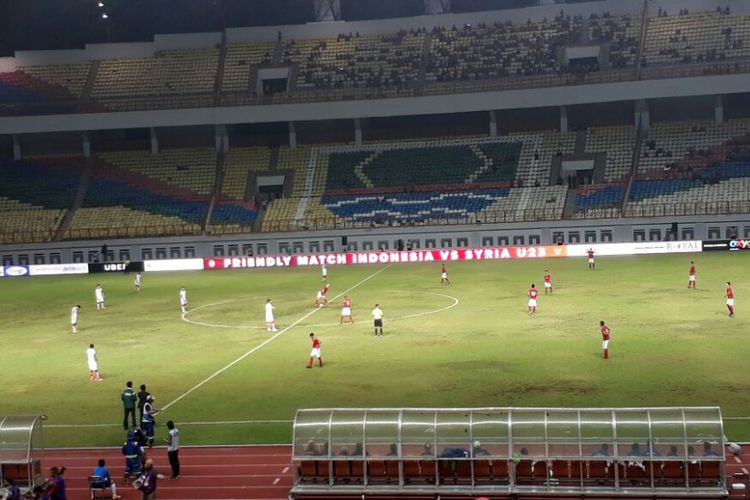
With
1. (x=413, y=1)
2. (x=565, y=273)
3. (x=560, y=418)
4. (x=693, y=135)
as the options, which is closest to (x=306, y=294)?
(x=565, y=273)

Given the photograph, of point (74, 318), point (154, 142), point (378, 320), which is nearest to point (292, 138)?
point (154, 142)

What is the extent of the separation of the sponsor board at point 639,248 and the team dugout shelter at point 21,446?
4815 centimetres

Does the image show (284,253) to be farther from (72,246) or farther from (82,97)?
(82,97)

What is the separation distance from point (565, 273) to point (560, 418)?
36.0 m

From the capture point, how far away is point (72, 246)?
6900 cm

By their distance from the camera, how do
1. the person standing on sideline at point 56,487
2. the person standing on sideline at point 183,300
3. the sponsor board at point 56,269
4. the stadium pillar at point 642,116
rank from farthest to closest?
1. the stadium pillar at point 642,116
2. the sponsor board at point 56,269
3. the person standing on sideline at point 183,300
4. the person standing on sideline at point 56,487

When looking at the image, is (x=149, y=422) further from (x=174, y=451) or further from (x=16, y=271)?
(x=16, y=271)

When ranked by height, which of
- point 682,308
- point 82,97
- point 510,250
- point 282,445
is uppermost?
point 82,97

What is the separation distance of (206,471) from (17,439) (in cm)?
419

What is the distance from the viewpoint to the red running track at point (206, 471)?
58.4 feet

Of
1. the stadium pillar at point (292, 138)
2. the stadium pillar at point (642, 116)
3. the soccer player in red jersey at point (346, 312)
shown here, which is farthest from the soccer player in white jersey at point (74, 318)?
the stadium pillar at point (642, 116)

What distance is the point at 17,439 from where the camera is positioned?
1789 cm

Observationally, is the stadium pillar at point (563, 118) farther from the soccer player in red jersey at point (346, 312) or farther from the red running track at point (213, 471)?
the red running track at point (213, 471)

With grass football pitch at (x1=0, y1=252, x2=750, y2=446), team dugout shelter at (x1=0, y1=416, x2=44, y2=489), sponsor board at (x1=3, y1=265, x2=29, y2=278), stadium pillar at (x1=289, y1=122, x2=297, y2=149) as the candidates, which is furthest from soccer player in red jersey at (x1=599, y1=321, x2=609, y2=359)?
stadium pillar at (x1=289, y1=122, x2=297, y2=149)
